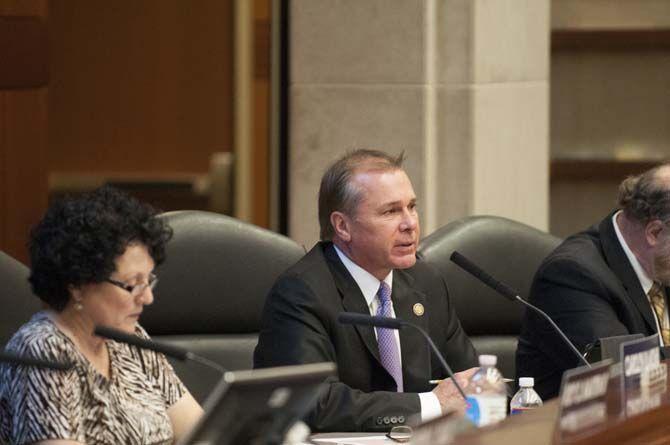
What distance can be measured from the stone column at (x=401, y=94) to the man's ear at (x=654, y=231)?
1.23 metres

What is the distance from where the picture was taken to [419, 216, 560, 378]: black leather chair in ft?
14.4

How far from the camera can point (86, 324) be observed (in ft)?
10.2

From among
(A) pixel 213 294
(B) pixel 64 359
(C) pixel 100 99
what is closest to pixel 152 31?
(C) pixel 100 99

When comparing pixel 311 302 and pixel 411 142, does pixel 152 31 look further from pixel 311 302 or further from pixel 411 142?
pixel 311 302

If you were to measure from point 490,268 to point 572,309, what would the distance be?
0.51 meters

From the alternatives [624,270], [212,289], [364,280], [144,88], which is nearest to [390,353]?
[364,280]

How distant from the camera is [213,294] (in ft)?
13.5

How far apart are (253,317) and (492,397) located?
1.26 m

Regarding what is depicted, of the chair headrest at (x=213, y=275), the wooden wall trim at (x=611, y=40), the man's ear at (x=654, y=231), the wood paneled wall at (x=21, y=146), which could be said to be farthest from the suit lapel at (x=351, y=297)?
the wooden wall trim at (x=611, y=40)

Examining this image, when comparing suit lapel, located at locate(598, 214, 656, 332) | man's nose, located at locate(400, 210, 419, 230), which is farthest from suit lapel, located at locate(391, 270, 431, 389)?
suit lapel, located at locate(598, 214, 656, 332)

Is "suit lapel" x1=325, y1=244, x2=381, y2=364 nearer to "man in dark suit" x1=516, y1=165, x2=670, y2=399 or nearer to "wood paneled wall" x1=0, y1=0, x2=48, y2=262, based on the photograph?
"man in dark suit" x1=516, y1=165, x2=670, y2=399

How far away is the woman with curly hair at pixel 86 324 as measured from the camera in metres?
2.96

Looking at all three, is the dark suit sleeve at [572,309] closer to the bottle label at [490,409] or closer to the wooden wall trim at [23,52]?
the bottle label at [490,409]

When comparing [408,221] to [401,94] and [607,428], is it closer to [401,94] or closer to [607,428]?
[607,428]
